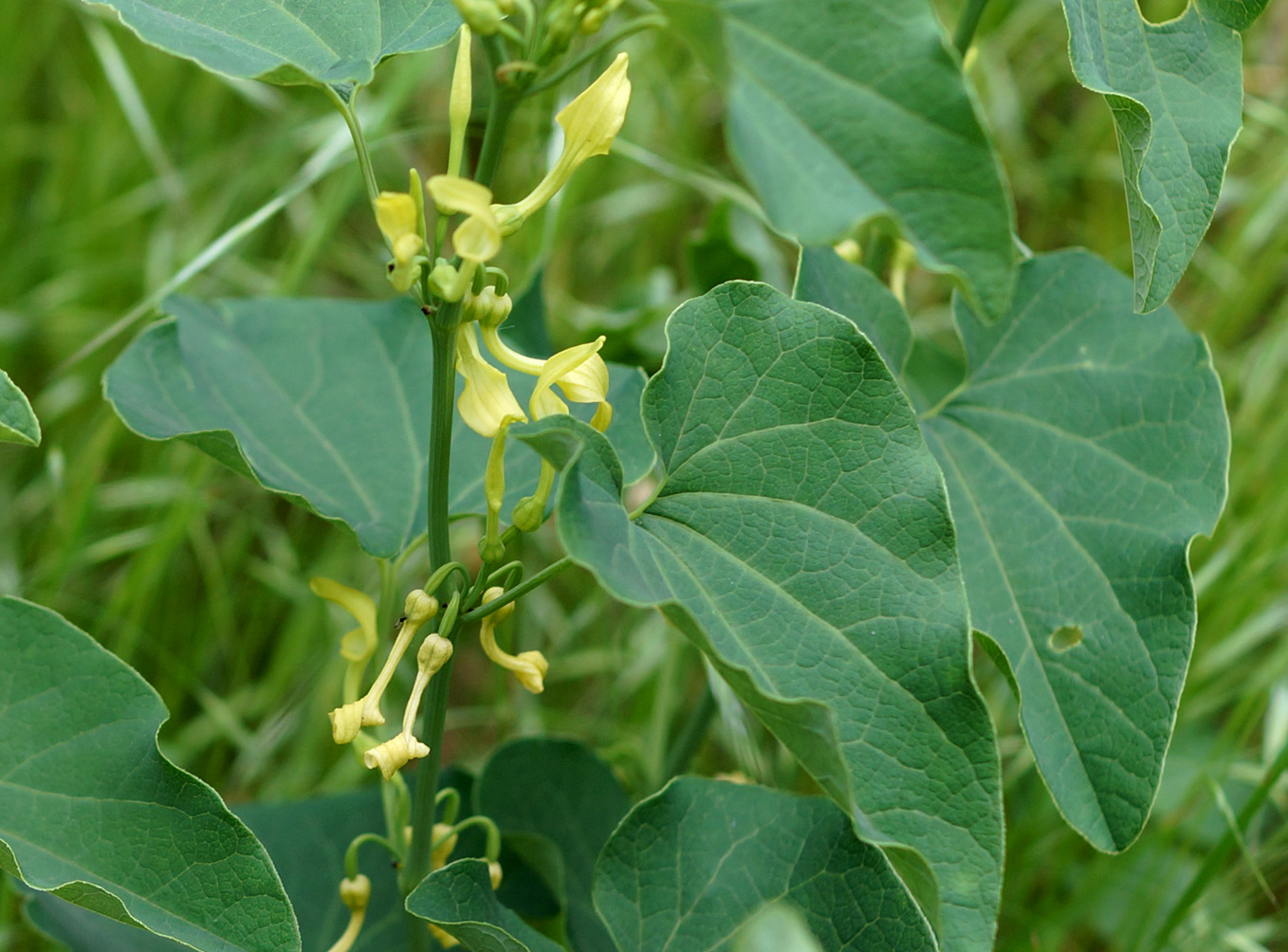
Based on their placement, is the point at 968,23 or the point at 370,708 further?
the point at 968,23

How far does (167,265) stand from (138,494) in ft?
1.14

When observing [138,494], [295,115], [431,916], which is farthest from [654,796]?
[295,115]

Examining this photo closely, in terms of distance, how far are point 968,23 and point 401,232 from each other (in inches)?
20.5

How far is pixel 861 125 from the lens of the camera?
55 cm

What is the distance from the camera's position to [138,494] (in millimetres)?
1554

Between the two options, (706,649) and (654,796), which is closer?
(706,649)

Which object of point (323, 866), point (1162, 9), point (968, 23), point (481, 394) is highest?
point (968, 23)

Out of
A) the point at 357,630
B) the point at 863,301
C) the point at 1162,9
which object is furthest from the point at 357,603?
the point at 1162,9

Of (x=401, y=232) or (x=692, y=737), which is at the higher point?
(x=401, y=232)

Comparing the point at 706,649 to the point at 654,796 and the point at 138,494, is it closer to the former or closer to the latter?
the point at 654,796

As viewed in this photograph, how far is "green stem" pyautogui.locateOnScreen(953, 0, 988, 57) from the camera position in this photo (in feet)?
2.84

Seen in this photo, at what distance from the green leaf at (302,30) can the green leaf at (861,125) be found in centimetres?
20

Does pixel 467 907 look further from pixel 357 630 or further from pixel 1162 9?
pixel 1162 9

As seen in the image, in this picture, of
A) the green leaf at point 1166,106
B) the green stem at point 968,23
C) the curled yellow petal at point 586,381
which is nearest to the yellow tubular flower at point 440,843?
the curled yellow petal at point 586,381
